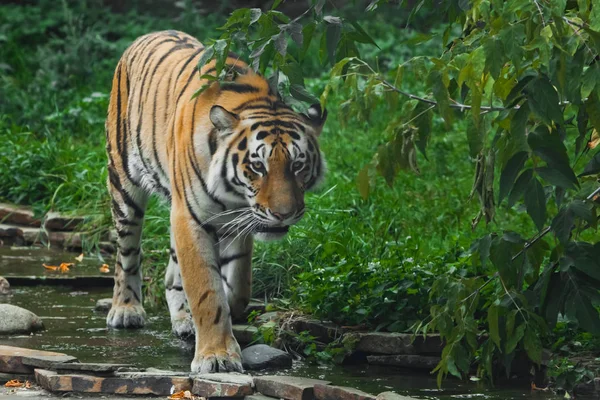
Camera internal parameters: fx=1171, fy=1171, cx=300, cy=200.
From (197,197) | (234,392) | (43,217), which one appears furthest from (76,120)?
(234,392)

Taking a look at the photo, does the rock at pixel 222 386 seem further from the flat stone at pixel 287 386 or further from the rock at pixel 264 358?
the rock at pixel 264 358

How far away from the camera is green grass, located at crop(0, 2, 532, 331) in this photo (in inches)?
226

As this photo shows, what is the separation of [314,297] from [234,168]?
80cm

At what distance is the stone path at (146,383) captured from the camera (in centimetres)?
469

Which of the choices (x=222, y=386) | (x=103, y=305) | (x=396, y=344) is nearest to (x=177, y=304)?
(x=103, y=305)

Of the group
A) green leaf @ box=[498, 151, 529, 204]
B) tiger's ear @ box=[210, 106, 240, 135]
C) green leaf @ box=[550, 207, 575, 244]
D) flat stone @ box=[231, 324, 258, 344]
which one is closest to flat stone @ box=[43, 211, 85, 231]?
flat stone @ box=[231, 324, 258, 344]

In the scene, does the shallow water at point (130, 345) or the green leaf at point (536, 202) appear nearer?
the green leaf at point (536, 202)

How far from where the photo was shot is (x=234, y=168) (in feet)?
17.6

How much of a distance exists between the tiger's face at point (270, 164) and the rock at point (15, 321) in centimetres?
140

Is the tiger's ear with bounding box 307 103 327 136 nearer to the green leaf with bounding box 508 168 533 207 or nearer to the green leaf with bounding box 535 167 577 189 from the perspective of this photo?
the green leaf with bounding box 508 168 533 207

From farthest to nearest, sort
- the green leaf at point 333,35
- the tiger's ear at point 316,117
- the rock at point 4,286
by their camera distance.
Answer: the rock at point 4,286 → the tiger's ear at point 316,117 → the green leaf at point 333,35

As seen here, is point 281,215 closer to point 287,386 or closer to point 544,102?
point 287,386

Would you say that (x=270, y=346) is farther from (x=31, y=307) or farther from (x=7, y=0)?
(x=7, y=0)

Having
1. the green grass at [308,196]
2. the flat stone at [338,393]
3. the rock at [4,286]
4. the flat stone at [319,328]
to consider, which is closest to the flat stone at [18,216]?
the green grass at [308,196]
